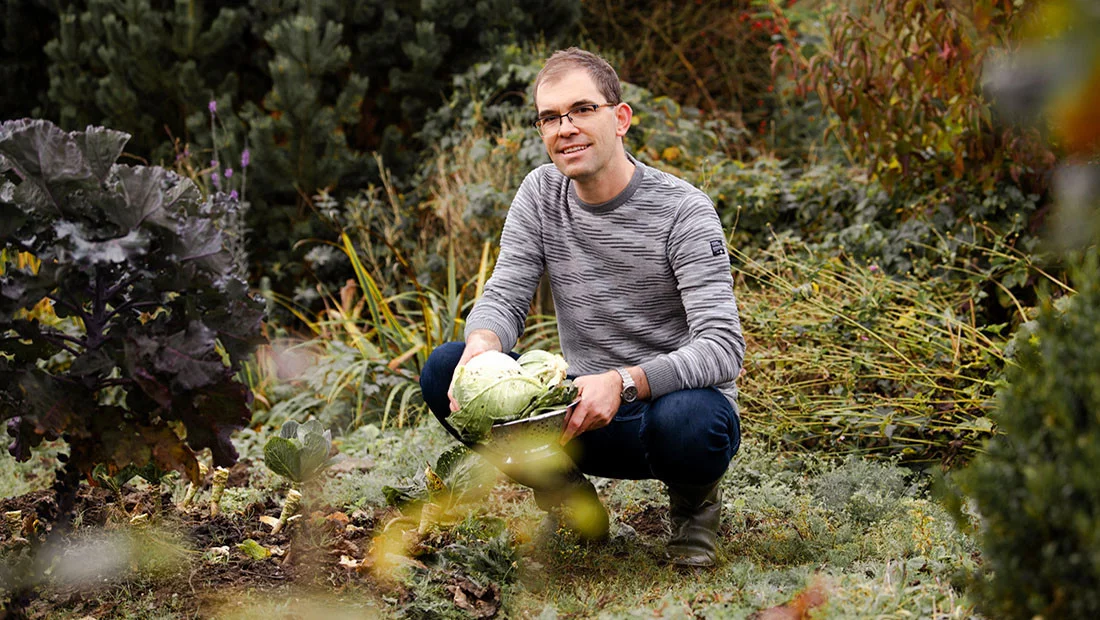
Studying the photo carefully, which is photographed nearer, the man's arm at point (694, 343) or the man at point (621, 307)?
the man's arm at point (694, 343)

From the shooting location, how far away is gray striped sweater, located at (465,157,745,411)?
2.67 metres

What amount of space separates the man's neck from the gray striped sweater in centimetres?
2

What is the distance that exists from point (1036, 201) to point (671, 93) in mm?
4310

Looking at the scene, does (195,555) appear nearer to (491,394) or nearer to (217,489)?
(217,489)

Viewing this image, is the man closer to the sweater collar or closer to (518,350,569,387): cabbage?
the sweater collar

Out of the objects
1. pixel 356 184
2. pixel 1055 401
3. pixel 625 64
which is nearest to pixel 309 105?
pixel 356 184

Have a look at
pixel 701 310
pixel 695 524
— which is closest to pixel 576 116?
pixel 701 310

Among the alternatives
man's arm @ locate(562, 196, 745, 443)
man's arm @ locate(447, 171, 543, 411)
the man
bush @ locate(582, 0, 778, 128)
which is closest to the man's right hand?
the man

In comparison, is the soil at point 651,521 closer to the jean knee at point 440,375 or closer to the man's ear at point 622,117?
the jean knee at point 440,375

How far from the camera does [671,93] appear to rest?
8359 mm

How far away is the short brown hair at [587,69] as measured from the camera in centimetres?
286

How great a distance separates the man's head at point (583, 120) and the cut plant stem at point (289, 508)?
119 cm

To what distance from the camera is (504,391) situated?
2459 millimetres

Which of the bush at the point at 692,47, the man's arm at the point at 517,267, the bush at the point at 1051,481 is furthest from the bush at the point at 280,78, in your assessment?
the bush at the point at 1051,481
